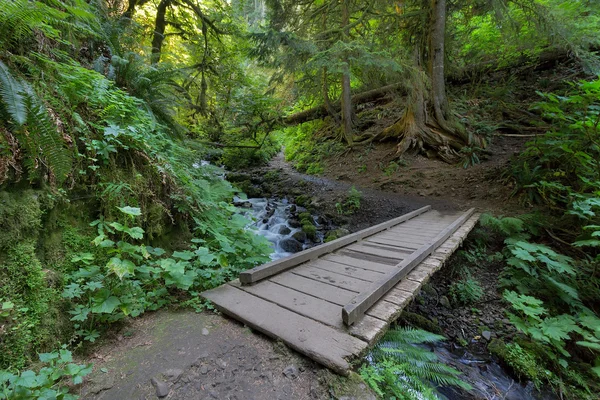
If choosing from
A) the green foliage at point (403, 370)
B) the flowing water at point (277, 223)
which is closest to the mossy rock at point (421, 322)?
the green foliage at point (403, 370)

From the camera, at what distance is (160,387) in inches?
60.8

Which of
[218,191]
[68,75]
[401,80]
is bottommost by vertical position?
[218,191]

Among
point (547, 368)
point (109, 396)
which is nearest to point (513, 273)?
point (547, 368)

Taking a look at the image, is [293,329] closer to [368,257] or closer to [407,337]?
[407,337]

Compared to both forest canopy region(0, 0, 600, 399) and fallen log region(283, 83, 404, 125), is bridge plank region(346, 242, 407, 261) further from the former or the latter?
fallen log region(283, 83, 404, 125)

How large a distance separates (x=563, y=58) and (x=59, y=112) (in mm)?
16046

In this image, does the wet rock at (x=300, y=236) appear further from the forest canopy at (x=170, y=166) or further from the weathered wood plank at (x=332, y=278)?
the weathered wood plank at (x=332, y=278)

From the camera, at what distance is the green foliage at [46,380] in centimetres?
128

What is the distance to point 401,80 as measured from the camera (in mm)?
9047

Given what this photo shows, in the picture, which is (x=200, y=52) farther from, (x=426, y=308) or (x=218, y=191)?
(x=426, y=308)

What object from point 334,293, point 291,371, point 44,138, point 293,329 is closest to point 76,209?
point 44,138

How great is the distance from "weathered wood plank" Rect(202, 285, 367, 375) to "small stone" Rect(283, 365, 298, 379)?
0.40 ft

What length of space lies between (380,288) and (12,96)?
126 inches

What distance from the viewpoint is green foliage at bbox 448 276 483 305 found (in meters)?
4.32
